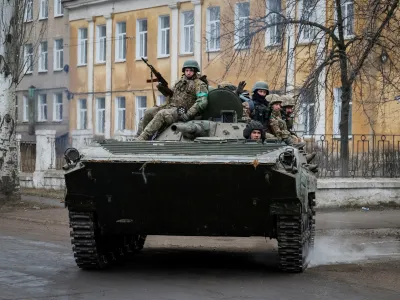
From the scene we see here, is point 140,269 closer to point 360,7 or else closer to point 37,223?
point 37,223

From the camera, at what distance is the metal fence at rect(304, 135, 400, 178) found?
19453 mm

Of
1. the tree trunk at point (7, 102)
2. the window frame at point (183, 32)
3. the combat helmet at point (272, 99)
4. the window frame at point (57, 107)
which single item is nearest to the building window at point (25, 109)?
the window frame at point (57, 107)

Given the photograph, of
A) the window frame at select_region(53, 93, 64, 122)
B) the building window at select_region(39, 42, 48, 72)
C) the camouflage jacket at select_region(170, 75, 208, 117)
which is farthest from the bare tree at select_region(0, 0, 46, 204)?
the building window at select_region(39, 42, 48, 72)

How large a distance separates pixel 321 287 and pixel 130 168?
2.19 m

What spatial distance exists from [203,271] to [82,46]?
34821 millimetres

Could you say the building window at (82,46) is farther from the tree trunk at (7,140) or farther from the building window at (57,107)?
the tree trunk at (7,140)

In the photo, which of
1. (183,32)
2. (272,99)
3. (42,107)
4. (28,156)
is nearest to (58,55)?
(42,107)

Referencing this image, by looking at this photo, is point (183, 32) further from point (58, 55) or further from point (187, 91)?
point (187, 91)

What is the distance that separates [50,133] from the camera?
78.7ft

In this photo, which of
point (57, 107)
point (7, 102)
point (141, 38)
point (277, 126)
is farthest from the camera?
point (57, 107)

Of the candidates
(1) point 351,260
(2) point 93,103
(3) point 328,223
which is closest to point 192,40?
(2) point 93,103

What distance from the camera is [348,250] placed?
13.2 metres

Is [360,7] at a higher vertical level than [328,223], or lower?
higher

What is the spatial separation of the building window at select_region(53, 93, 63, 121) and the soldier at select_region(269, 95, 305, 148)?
114 ft
